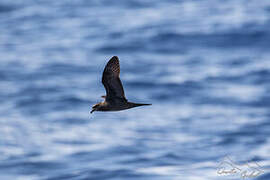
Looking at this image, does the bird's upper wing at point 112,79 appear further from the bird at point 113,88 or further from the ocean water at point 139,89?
the ocean water at point 139,89

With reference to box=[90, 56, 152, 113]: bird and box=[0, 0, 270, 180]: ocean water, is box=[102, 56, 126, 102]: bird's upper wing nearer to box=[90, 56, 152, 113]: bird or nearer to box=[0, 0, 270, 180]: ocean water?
box=[90, 56, 152, 113]: bird

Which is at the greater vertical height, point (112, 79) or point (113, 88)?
point (112, 79)

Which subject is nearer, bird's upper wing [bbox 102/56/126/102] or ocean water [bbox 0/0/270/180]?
bird's upper wing [bbox 102/56/126/102]

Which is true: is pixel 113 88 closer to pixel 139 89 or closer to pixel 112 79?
pixel 112 79

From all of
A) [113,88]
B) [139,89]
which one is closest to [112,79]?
[113,88]

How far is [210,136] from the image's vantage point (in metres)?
47.0

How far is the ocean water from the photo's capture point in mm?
40303

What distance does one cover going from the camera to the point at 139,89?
160 feet

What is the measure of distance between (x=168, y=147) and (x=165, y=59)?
1233 centimetres

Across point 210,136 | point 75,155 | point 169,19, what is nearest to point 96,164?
point 75,155

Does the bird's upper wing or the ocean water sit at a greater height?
the ocean water

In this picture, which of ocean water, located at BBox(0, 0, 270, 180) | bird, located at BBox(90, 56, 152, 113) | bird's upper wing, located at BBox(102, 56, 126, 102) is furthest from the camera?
ocean water, located at BBox(0, 0, 270, 180)

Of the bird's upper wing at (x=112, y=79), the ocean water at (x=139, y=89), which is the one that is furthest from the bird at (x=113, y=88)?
the ocean water at (x=139, y=89)

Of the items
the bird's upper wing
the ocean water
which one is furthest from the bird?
the ocean water
